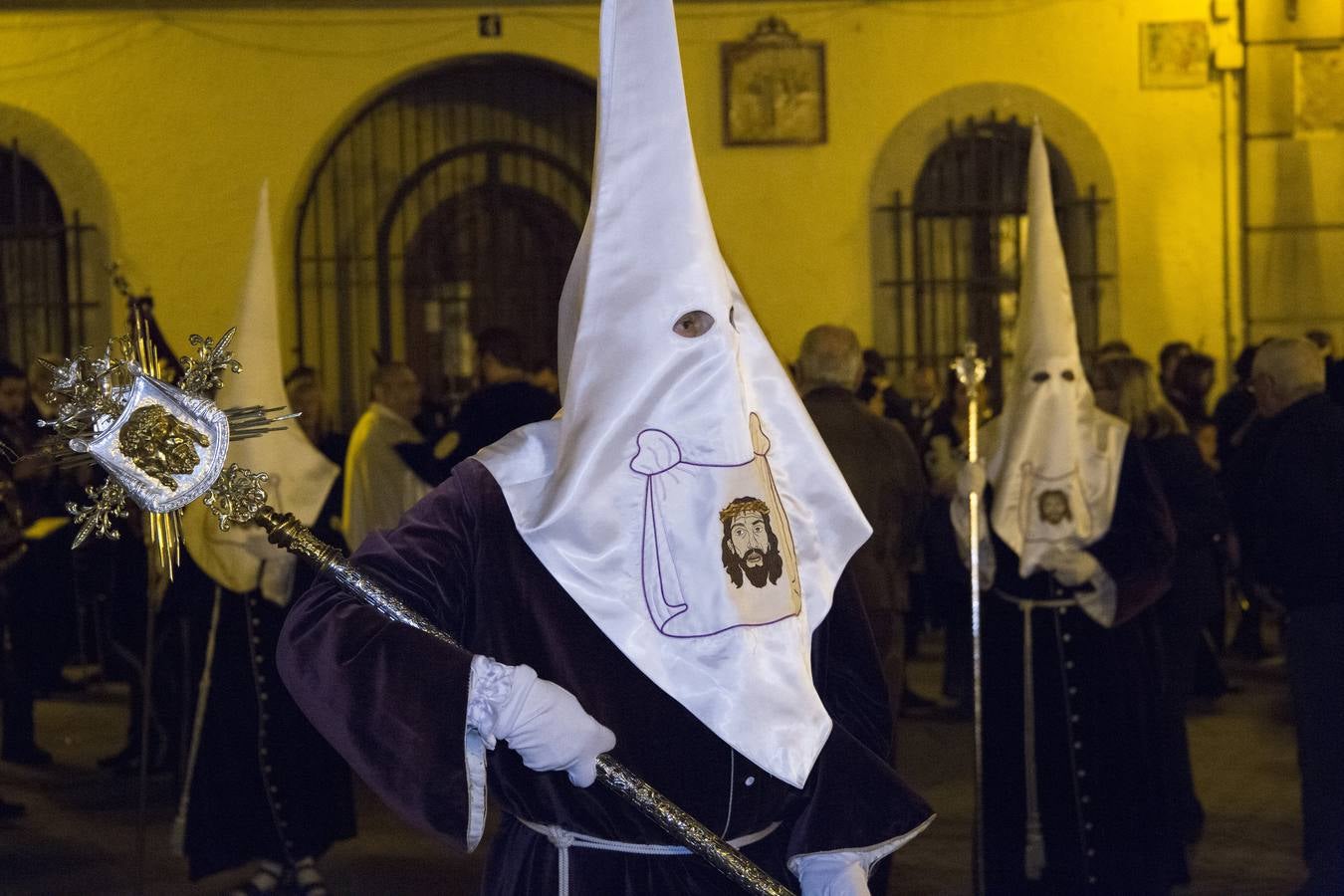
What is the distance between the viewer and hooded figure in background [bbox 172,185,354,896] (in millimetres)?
5598

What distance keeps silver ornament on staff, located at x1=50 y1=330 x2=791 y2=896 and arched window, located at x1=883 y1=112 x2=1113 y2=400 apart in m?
11.2

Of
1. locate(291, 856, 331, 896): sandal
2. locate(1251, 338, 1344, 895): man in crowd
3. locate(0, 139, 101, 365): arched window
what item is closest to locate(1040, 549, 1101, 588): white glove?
locate(1251, 338, 1344, 895): man in crowd

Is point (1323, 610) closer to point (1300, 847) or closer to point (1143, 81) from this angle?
point (1300, 847)

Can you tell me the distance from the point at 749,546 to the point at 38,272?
39.8 feet

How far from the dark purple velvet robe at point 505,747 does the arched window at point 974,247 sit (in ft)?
35.6

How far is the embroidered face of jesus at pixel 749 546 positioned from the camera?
2602mm

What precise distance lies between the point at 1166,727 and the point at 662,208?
410cm

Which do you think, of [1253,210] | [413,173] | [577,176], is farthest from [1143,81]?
[413,173]

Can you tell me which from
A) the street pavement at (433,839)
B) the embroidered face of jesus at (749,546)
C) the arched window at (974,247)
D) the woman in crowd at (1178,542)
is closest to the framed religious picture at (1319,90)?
the arched window at (974,247)

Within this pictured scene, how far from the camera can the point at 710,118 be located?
529 inches

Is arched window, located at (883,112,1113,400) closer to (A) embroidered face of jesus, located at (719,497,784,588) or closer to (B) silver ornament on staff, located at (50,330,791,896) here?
(A) embroidered face of jesus, located at (719,497,784,588)

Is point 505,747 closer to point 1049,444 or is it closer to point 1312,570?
point 1049,444

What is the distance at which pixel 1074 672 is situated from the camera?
17.7ft

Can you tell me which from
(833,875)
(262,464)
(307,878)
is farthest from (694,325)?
(307,878)
